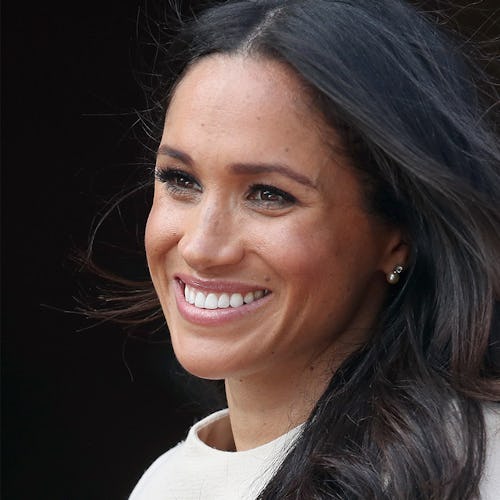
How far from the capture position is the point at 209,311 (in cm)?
246

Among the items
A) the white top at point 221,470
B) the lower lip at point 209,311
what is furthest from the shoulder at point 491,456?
the lower lip at point 209,311

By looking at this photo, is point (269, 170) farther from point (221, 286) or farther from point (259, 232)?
point (221, 286)

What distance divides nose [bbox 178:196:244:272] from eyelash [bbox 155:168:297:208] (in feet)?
0.19

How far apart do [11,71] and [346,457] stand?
2.78 metres

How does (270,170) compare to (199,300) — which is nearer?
(270,170)

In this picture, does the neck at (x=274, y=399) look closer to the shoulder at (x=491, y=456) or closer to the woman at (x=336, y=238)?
the woman at (x=336, y=238)

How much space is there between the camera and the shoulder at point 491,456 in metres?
2.18

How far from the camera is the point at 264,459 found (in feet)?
8.25

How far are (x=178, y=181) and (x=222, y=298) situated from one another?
0.81 feet

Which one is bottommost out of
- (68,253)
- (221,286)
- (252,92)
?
(68,253)

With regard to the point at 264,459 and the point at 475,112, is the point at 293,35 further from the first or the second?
the point at 264,459

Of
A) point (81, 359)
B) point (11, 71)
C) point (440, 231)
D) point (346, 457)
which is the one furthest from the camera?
point (81, 359)

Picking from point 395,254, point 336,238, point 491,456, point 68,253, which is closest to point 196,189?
point 336,238

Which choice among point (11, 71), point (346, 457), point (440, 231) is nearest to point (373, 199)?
point (440, 231)
